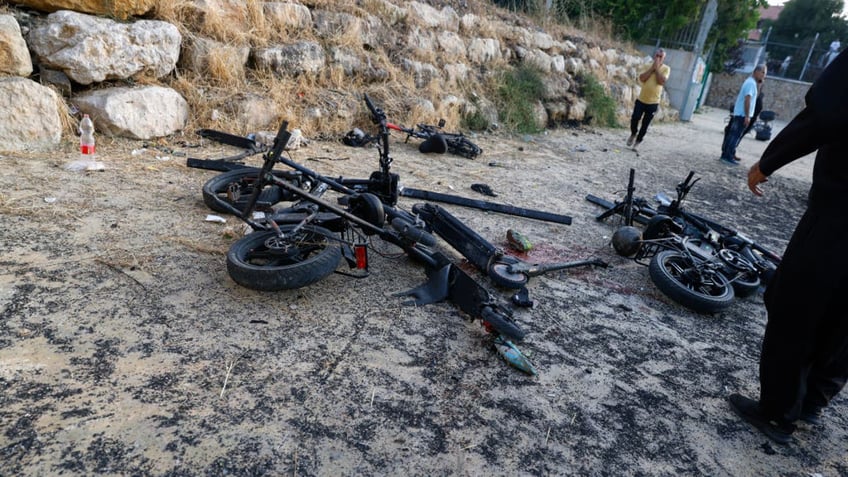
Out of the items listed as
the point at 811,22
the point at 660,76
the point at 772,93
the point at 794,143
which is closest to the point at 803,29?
the point at 811,22

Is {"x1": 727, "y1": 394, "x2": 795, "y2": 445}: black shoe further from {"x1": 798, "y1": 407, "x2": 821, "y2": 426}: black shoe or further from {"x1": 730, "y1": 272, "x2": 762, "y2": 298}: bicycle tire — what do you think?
{"x1": 730, "y1": 272, "x2": 762, "y2": 298}: bicycle tire

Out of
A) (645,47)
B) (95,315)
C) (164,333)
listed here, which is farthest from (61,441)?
(645,47)

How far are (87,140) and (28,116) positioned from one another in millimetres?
692

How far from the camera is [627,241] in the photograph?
4309 millimetres

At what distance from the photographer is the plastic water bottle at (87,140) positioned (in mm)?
4832

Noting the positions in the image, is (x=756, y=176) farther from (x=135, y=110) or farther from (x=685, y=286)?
(x=135, y=110)

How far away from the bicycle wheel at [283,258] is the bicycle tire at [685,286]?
2.60 metres

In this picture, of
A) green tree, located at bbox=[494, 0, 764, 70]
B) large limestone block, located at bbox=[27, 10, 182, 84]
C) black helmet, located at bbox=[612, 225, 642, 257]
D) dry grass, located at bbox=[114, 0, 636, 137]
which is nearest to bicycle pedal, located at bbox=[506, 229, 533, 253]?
black helmet, located at bbox=[612, 225, 642, 257]

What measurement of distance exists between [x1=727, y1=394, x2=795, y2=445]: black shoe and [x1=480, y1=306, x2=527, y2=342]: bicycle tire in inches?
46.9

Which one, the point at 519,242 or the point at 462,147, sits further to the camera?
the point at 462,147

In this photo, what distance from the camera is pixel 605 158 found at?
31.1 ft

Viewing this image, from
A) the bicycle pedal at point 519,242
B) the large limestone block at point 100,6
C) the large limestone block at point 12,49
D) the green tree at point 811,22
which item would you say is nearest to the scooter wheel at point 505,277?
the bicycle pedal at point 519,242

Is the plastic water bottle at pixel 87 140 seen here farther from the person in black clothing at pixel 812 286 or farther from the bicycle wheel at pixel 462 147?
the person in black clothing at pixel 812 286

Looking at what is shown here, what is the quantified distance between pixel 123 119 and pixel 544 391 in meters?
5.71
